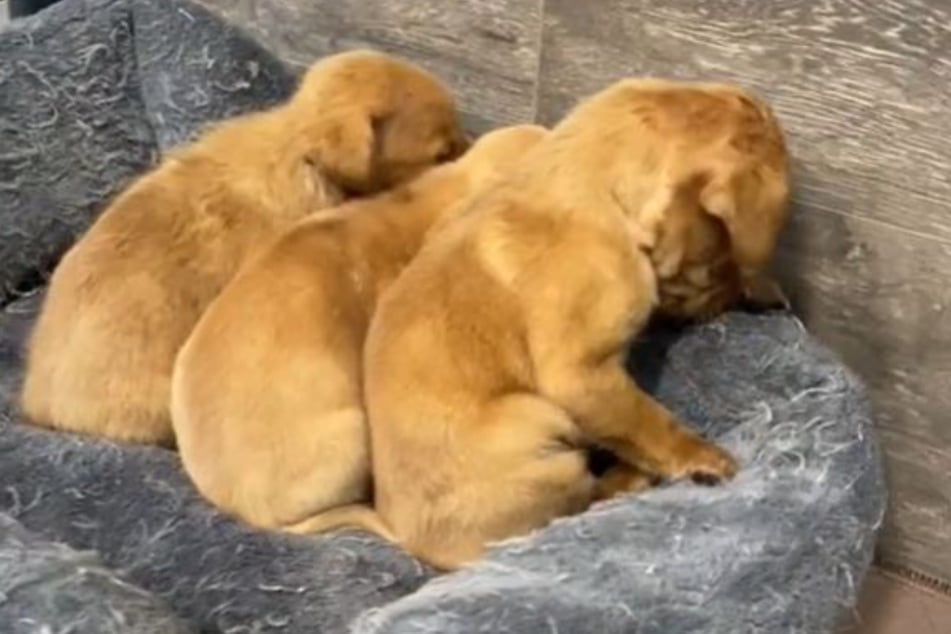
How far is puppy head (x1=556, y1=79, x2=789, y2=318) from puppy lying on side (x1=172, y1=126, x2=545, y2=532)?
27 cm

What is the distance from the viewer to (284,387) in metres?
1.62

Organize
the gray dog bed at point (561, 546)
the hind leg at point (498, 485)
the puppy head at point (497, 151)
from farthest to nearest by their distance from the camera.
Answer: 1. the puppy head at point (497, 151)
2. the hind leg at point (498, 485)
3. the gray dog bed at point (561, 546)

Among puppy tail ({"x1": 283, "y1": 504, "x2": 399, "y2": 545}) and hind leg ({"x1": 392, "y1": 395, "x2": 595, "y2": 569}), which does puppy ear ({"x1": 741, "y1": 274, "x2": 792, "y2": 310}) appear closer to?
hind leg ({"x1": 392, "y1": 395, "x2": 595, "y2": 569})

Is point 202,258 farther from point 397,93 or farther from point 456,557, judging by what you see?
point 456,557

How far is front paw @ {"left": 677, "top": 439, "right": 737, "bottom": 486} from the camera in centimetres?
159

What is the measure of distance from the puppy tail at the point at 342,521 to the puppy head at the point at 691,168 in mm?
348

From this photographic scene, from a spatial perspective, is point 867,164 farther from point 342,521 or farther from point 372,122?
point 342,521

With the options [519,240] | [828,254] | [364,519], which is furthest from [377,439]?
[828,254]

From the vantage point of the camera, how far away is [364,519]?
1.65m

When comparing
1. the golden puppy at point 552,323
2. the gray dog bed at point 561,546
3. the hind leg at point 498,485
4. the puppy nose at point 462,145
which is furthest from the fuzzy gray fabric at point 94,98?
the hind leg at point 498,485

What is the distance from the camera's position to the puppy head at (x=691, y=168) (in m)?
1.58

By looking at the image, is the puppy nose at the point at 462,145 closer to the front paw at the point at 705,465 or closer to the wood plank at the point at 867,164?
the wood plank at the point at 867,164

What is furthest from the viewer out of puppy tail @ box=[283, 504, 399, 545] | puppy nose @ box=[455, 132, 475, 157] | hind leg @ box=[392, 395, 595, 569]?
puppy nose @ box=[455, 132, 475, 157]

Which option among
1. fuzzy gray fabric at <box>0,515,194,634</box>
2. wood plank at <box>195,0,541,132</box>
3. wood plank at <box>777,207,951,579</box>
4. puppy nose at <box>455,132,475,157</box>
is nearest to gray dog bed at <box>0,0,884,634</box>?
fuzzy gray fabric at <box>0,515,194,634</box>
